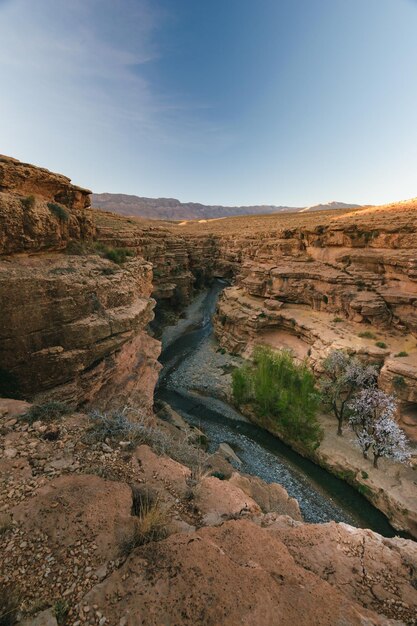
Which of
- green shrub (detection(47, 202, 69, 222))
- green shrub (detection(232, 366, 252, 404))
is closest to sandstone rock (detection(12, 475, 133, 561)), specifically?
green shrub (detection(47, 202, 69, 222))

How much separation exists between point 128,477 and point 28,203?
773 centimetres

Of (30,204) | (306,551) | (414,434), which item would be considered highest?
(30,204)

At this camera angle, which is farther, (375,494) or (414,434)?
(414,434)

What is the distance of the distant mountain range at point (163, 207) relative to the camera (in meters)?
124

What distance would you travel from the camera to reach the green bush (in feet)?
48.2

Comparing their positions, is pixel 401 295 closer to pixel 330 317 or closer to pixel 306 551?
pixel 330 317

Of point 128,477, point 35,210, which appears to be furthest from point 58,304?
point 128,477

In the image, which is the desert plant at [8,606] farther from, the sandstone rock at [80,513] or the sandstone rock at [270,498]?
the sandstone rock at [270,498]

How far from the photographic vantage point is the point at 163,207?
148 meters

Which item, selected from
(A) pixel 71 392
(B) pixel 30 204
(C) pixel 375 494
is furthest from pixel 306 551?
(C) pixel 375 494

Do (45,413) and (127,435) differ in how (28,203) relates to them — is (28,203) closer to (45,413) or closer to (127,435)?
(45,413)

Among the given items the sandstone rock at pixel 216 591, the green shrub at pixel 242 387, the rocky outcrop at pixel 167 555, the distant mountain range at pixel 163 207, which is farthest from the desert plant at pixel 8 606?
the distant mountain range at pixel 163 207

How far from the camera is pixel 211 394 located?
19.5m

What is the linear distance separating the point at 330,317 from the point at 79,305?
17.5 m
